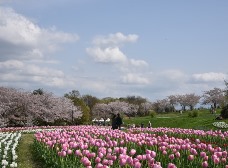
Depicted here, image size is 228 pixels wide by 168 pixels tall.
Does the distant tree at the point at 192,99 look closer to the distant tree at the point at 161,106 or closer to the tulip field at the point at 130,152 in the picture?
the distant tree at the point at 161,106

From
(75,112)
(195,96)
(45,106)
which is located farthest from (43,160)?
(195,96)

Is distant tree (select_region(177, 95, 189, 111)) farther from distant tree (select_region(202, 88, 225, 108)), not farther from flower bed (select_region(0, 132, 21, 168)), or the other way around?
flower bed (select_region(0, 132, 21, 168))

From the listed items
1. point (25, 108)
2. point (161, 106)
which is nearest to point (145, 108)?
point (161, 106)

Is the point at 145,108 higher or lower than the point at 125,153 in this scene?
higher

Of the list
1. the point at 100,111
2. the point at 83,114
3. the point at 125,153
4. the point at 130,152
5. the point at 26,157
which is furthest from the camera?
the point at 100,111

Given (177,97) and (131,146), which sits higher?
(177,97)

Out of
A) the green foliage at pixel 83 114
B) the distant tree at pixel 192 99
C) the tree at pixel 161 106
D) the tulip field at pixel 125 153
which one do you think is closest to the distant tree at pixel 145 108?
the tree at pixel 161 106

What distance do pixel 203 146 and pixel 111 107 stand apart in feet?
330

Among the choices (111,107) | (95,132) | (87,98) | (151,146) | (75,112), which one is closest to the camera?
(151,146)

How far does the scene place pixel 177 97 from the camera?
474 feet

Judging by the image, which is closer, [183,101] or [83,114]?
[83,114]

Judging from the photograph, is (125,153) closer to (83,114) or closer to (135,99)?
(83,114)

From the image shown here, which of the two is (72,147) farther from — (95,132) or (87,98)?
(87,98)

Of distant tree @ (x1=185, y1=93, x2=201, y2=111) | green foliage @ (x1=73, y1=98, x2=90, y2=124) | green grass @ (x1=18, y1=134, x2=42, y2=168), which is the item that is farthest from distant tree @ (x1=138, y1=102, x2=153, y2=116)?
green grass @ (x1=18, y1=134, x2=42, y2=168)
